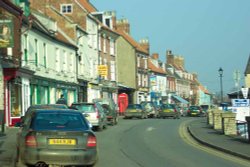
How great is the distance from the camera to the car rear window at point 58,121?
11789mm

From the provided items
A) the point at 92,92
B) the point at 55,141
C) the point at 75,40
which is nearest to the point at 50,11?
the point at 75,40

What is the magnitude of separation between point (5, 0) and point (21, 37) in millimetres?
5844

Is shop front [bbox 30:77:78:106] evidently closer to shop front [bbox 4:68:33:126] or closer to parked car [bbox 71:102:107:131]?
shop front [bbox 4:68:33:126]

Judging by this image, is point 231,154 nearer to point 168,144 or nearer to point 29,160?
point 168,144

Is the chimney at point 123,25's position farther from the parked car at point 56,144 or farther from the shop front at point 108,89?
the parked car at point 56,144

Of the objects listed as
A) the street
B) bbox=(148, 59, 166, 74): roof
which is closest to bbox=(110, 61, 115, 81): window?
bbox=(148, 59, 166, 74): roof

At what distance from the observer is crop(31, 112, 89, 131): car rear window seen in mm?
11789

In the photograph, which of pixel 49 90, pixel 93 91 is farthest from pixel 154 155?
pixel 93 91

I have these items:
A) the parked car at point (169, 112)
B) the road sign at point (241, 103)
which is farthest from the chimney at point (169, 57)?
the road sign at point (241, 103)

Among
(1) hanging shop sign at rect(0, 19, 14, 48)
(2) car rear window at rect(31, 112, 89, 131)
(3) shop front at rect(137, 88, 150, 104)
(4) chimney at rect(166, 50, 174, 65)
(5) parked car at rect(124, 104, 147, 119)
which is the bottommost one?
(5) parked car at rect(124, 104, 147, 119)

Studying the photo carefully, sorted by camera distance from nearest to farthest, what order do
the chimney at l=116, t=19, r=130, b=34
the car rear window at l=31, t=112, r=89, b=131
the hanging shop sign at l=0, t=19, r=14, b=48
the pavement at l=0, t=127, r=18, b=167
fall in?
the car rear window at l=31, t=112, r=89, b=131
the pavement at l=0, t=127, r=18, b=167
the hanging shop sign at l=0, t=19, r=14, b=48
the chimney at l=116, t=19, r=130, b=34

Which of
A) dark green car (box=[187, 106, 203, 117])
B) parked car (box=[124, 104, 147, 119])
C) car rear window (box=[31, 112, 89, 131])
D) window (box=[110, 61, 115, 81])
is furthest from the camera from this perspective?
window (box=[110, 61, 115, 81])

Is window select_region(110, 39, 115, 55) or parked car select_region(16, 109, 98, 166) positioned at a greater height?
window select_region(110, 39, 115, 55)

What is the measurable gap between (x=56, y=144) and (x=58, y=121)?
779 mm
